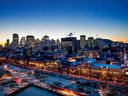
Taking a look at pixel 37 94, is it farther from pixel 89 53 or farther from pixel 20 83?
pixel 89 53

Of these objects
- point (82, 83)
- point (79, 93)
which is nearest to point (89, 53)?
point (82, 83)

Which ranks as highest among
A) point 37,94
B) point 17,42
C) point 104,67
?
point 17,42

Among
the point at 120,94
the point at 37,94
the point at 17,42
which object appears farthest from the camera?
the point at 17,42

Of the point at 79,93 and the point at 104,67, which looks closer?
the point at 79,93

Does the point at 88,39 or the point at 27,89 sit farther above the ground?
the point at 88,39

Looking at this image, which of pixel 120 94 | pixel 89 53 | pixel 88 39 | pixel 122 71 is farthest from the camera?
pixel 88 39

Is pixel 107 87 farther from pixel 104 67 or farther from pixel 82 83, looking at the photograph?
pixel 104 67

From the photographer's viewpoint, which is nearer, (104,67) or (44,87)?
(44,87)

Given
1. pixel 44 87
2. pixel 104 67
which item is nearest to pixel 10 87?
pixel 44 87

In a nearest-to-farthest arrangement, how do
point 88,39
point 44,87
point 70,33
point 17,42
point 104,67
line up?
point 44,87 → point 104,67 → point 70,33 → point 88,39 → point 17,42
